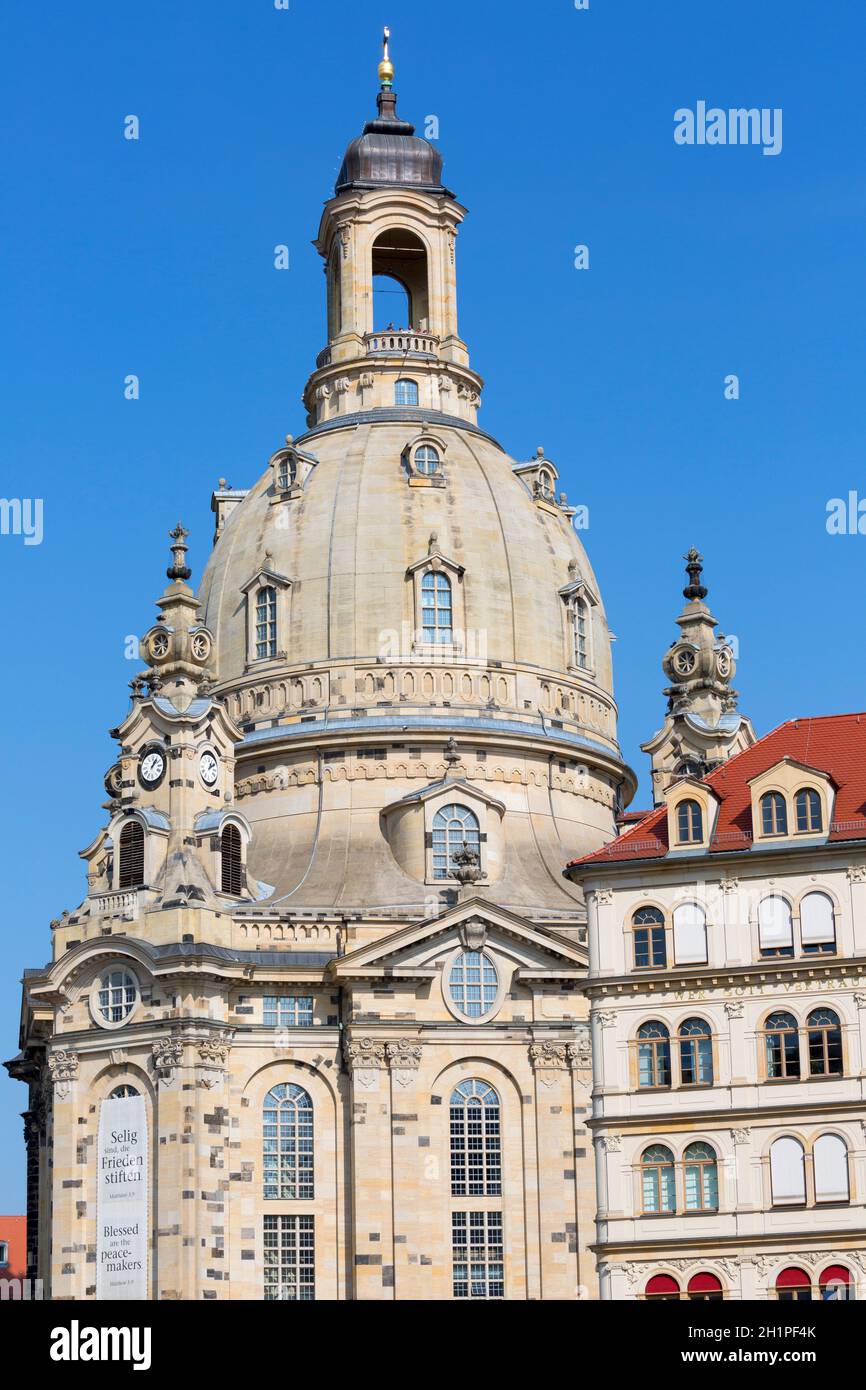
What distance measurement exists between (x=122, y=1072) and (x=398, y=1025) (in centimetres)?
931

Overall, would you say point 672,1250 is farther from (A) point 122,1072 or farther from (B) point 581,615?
(B) point 581,615

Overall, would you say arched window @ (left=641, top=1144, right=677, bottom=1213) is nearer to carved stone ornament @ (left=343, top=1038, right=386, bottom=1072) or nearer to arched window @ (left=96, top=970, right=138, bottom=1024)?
carved stone ornament @ (left=343, top=1038, right=386, bottom=1072)

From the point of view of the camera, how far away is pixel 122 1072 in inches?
3538

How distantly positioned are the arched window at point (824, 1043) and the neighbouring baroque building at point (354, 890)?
21.1 m

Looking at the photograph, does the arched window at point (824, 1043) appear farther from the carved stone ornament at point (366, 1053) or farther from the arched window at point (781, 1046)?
the carved stone ornament at point (366, 1053)

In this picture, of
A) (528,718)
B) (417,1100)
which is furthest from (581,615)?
(417,1100)

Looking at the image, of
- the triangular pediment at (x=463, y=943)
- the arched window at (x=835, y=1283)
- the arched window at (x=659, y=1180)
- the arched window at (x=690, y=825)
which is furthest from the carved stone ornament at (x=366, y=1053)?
the arched window at (x=835, y=1283)

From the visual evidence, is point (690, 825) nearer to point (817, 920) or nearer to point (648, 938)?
point (648, 938)

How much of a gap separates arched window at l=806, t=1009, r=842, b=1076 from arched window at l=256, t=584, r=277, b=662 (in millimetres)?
37562

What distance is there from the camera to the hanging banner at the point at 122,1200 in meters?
87.4

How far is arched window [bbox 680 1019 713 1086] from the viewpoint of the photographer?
69.5m

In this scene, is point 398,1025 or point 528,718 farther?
point 528,718

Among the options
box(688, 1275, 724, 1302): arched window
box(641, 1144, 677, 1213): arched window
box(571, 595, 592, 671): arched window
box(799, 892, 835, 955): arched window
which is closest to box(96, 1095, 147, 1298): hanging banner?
box(641, 1144, 677, 1213): arched window
